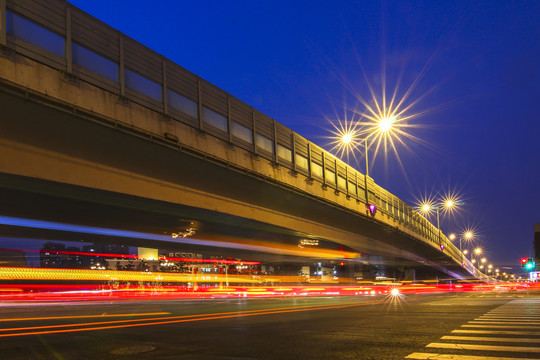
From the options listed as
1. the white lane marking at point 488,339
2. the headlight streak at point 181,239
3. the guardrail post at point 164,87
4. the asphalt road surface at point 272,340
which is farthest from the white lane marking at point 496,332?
the headlight streak at point 181,239

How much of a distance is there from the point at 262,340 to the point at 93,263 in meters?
30.5

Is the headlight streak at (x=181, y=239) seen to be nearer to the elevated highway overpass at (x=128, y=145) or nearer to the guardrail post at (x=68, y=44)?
the elevated highway overpass at (x=128, y=145)

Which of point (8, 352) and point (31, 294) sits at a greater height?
point (8, 352)

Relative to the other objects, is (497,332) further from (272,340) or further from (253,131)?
(253,131)

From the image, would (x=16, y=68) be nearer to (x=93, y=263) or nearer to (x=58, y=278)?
(x=58, y=278)

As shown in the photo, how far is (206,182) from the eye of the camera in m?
21.5

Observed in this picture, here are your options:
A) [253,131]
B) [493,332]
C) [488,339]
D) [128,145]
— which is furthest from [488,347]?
[253,131]

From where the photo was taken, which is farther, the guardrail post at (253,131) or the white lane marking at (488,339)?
the guardrail post at (253,131)

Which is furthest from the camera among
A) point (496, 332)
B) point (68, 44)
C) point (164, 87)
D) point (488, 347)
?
point (164, 87)

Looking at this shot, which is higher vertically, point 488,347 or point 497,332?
point 488,347

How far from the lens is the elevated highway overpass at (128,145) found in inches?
551

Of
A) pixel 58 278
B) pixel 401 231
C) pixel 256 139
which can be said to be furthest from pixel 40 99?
pixel 401 231

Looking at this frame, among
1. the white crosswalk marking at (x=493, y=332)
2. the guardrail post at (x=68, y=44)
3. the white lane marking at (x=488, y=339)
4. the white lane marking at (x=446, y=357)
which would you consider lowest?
the white crosswalk marking at (x=493, y=332)

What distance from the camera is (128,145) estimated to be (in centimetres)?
1683
